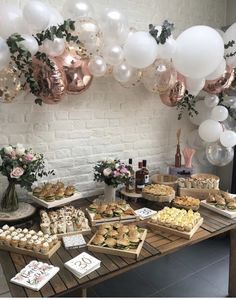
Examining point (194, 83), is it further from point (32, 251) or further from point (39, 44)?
point (32, 251)

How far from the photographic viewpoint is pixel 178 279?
229cm

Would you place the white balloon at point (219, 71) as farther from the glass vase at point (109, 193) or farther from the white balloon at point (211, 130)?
the glass vase at point (109, 193)

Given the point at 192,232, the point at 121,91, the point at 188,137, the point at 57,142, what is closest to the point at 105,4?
the point at 121,91

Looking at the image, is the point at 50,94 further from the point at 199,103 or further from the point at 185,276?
the point at 185,276

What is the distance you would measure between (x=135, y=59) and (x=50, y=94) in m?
0.52

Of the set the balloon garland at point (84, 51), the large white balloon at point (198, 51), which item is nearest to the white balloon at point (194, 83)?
the balloon garland at point (84, 51)

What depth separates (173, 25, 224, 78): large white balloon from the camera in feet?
5.53

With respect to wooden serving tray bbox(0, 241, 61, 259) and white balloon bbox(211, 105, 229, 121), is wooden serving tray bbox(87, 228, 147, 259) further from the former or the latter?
white balloon bbox(211, 105, 229, 121)

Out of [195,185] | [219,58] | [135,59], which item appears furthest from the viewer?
[195,185]

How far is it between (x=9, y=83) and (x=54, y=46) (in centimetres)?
32

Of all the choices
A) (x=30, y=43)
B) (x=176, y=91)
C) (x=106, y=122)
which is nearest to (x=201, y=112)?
(x=176, y=91)

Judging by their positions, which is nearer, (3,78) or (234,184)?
(3,78)

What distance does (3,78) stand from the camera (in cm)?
154

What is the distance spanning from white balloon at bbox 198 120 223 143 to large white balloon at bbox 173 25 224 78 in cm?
69
